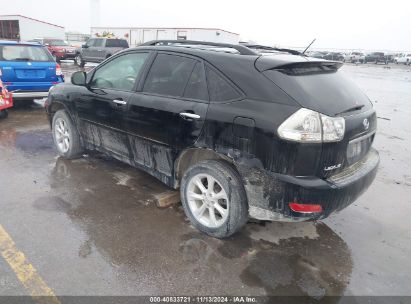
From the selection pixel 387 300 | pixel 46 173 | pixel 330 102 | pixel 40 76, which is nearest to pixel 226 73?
pixel 330 102

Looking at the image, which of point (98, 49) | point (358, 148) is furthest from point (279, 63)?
point (98, 49)

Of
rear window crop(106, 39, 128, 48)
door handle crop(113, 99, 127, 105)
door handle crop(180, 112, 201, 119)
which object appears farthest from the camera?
rear window crop(106, 39, 128, 48)

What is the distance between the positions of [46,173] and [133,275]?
2613 millimetres

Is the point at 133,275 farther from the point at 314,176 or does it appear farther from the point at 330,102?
the point at 330,102

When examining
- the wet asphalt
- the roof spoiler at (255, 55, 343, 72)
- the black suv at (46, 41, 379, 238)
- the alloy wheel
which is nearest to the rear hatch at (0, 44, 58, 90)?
the wet asphalt

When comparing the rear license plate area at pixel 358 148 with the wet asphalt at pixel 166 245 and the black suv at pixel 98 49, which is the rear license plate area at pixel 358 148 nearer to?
the wet asphalt at pixel 166 245

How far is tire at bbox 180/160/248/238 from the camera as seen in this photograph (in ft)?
10.3

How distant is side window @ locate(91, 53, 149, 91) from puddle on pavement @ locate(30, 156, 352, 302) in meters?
1.29

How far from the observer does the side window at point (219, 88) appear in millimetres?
3127

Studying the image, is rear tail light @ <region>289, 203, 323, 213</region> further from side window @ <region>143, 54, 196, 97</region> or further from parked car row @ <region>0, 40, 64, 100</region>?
parked car row @ <region>0, 40, 64, 100</region>

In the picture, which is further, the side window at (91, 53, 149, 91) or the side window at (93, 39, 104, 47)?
the side window at (93, 39, 104, 47)

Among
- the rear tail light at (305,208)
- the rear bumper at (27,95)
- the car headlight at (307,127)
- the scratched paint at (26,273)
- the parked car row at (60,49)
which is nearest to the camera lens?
the scratched paint at (26,273)

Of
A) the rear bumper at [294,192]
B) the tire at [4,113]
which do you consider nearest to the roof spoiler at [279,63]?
the rear bumper at [294,192]

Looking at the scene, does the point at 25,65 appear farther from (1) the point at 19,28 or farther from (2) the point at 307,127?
(1) the point at 19,28
